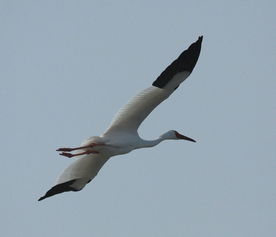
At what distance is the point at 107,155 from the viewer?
1590 inches

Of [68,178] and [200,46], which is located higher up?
[200,46]

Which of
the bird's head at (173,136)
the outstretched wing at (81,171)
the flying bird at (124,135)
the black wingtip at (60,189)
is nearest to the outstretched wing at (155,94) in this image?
the flying bird at (124,135)

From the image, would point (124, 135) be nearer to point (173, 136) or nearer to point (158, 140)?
point (158, 140)

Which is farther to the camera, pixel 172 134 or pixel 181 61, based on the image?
pixel 172 134

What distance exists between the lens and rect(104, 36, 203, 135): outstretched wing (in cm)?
3906

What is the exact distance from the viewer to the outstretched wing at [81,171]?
40.4m

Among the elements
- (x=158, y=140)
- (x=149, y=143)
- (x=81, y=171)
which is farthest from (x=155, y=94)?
(x=81, y=171)

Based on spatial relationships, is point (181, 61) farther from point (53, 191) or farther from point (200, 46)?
point (53, 191)

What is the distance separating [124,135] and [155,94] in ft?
5.00

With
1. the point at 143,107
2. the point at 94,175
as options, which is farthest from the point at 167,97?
the point at 94,175

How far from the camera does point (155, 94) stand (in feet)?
129

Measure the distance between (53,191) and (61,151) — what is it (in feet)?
3.87

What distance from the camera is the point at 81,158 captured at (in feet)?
133

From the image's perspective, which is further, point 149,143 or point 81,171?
point 81,171
